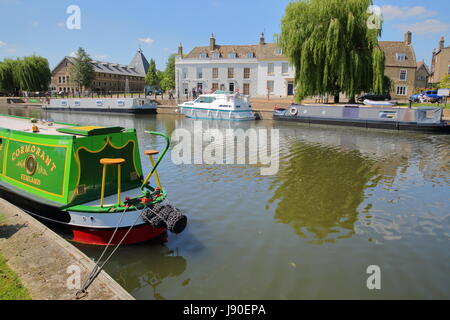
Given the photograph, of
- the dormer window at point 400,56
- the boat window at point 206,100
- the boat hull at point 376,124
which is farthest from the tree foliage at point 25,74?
the dormer window at point 400,56

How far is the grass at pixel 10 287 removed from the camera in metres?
5.00

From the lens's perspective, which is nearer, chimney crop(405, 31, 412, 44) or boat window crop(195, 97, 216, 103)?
boat window crop(195, 97, 216, 103)

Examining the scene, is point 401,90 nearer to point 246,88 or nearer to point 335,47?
point 246,88

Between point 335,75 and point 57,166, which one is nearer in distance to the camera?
point 57,166

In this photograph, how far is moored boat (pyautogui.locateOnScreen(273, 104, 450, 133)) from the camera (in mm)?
26750

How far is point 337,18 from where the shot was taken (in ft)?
106

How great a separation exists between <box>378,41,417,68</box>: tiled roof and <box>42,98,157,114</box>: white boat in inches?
1390

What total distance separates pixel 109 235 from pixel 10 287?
2.51 metres

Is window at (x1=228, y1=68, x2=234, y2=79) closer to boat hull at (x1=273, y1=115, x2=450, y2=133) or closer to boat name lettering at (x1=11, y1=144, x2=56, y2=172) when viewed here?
boat hull at (x1=273, y1=115, x2=450, y2=133)

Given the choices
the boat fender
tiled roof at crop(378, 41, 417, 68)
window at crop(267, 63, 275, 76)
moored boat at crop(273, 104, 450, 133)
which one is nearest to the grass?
moored boat at crop(273, 104, 450, 133)
